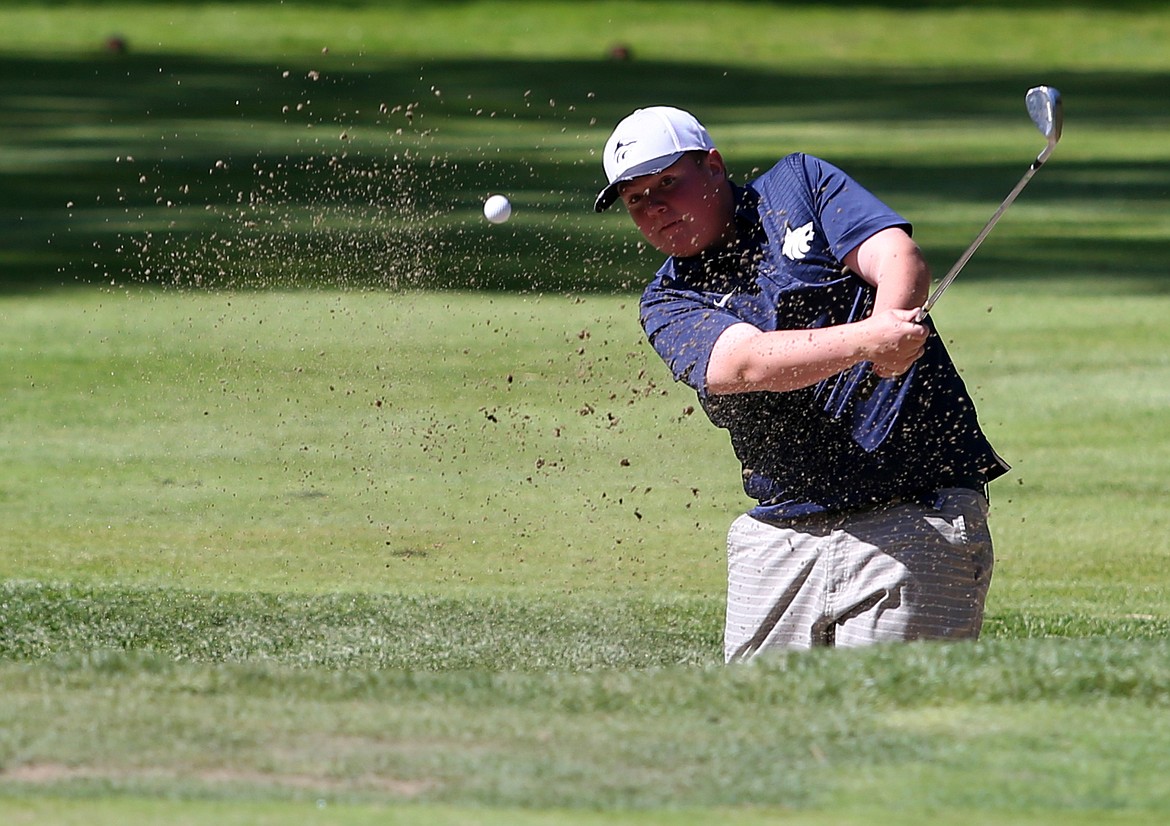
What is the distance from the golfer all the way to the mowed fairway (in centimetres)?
44

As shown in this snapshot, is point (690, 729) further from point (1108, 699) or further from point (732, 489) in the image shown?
point (732, 489)

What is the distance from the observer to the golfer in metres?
4.66

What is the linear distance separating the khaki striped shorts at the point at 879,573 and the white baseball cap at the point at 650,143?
91 cm

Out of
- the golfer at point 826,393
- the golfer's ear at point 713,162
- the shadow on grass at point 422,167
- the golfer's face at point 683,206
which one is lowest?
the golfer at point 826,393

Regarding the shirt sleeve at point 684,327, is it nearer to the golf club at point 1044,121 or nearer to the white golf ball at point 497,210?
the golf club at point 1044,121

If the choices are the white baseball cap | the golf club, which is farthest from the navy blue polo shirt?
the golf club

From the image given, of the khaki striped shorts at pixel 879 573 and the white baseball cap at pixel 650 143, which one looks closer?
the white baseball cap at pixel 650 143

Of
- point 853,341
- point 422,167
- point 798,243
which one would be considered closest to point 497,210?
point 798,243

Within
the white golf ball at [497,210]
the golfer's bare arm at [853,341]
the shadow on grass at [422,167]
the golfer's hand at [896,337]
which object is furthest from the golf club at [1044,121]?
the shadow on grass at [422,167]

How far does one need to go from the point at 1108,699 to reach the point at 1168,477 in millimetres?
4464

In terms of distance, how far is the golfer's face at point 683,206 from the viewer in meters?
4.68

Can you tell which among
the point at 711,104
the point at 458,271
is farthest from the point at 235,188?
the point at 711,104

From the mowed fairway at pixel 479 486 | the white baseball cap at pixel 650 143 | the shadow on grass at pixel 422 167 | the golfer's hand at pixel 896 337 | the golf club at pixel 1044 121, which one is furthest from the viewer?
the shadow on grass at pixel 422 167

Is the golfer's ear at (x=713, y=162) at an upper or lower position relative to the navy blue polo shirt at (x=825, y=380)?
upper
